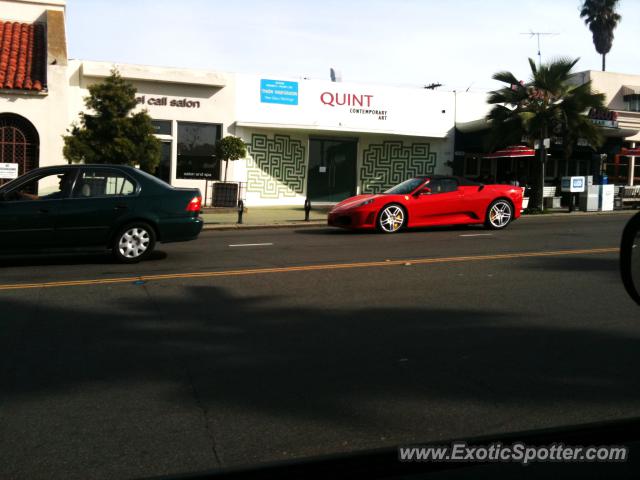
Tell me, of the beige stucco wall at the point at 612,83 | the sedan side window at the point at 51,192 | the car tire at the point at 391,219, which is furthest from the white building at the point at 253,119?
Result: the sedan side window at the point at 51,192

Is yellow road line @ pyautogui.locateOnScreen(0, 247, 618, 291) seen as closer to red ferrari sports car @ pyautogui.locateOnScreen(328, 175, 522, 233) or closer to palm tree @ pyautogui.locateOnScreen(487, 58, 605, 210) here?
red ferrari sports car @ pyautogui.locateOnScreen(328, 175, 522, 233)

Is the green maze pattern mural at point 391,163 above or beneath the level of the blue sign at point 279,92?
beneath

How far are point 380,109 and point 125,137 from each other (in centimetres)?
1256

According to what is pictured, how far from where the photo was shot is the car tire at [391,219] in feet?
52.4

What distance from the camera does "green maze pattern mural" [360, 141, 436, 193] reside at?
28.7 metres

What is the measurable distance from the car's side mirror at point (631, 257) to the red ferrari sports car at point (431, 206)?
11997 millimetres

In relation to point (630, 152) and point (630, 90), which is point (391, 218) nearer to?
point (630, 152)

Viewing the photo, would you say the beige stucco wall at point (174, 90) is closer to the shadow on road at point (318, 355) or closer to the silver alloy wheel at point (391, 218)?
the silver alloy wheel at point (391, 218)

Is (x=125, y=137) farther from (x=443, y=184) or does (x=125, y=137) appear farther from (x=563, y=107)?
(x=563, y=107)

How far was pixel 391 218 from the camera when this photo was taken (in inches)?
632

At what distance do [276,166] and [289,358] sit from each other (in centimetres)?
2139

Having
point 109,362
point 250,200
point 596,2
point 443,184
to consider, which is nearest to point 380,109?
point 250,200

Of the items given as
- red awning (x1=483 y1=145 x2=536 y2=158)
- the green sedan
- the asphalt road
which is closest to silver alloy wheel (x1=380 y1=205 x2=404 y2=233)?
the asphalt road

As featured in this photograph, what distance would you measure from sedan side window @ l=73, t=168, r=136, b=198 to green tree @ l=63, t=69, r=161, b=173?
21.0ft
